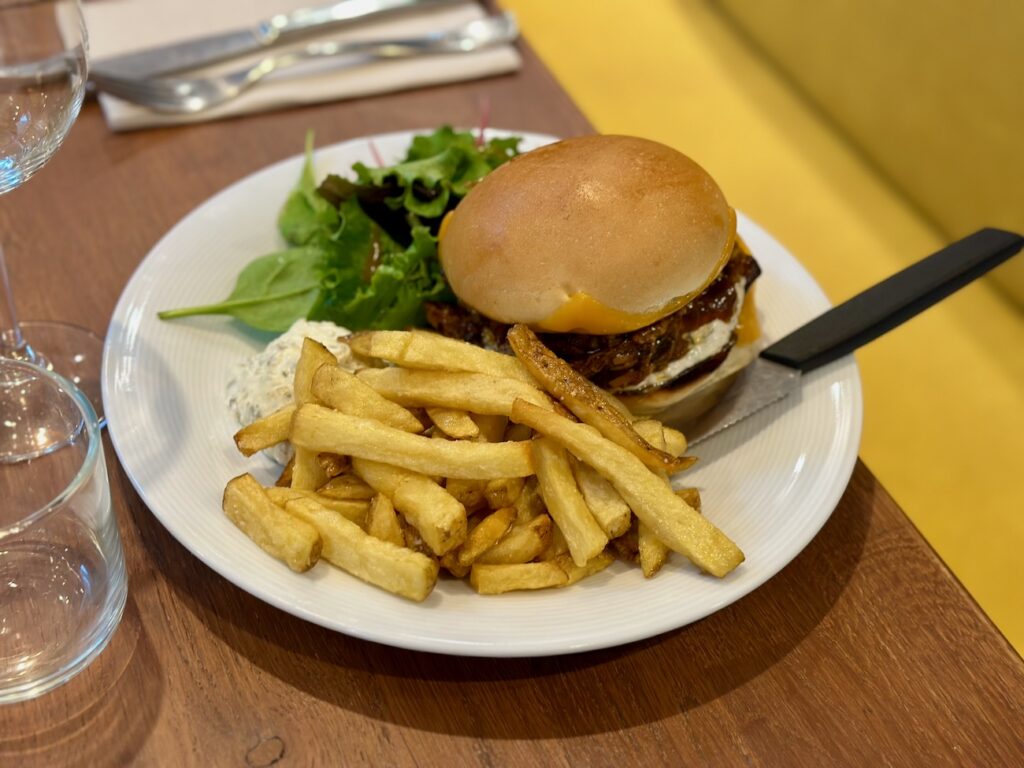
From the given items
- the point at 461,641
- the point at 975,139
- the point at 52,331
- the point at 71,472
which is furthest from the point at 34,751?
the point at 975,139

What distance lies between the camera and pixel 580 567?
1.67 meters

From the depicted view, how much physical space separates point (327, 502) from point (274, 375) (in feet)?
1.34

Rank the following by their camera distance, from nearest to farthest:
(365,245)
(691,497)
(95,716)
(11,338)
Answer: (95,716) → (691,497) → (11,338) → (365,245)

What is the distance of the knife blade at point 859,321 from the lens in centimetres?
203

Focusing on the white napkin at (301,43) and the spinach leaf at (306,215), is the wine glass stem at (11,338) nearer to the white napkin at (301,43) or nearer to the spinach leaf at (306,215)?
the spinach leaf at (306,215)

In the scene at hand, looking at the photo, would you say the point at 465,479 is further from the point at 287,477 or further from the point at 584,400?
the point at 287,477

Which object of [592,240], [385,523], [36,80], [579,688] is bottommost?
[579,688]

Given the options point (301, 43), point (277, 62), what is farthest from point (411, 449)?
point (301, 43)

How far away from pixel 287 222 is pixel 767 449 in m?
1.27

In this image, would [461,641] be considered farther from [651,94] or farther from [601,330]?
[651,94]

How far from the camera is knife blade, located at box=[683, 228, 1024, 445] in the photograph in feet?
6.67

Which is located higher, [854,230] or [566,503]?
[566,503]

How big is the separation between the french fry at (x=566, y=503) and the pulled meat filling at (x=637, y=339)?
0.30 meters

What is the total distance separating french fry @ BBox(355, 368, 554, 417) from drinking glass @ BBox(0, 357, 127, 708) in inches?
20.0
